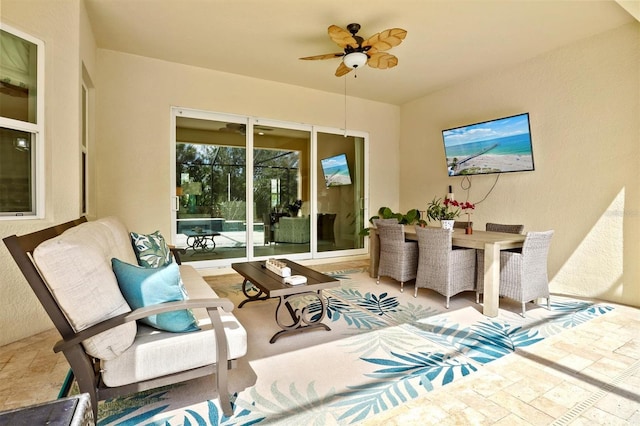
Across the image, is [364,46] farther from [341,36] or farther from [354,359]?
[354,359]

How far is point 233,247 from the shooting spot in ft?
17.1

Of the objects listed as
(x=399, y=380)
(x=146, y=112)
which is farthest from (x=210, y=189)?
(x=399, y=380)

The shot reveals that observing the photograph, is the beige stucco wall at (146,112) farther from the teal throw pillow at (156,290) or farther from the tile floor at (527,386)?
the teal throw pillow at (156,290)

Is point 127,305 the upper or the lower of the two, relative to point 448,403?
upper

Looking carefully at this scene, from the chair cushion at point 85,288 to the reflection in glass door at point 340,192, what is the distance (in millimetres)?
4488

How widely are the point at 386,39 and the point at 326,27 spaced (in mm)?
824

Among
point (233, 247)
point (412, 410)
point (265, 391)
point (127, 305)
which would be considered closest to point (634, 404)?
point (412, 410)

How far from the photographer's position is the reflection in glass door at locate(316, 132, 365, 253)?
5992 millimetres

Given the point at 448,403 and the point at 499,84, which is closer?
the point at 448,403

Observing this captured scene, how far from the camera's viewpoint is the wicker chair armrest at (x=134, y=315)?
1.42 m

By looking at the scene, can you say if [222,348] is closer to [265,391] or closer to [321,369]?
[265,391]

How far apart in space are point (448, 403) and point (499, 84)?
15.2 ft

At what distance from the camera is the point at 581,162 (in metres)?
3.92

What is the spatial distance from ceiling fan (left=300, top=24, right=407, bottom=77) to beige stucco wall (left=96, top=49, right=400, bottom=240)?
192 cm
